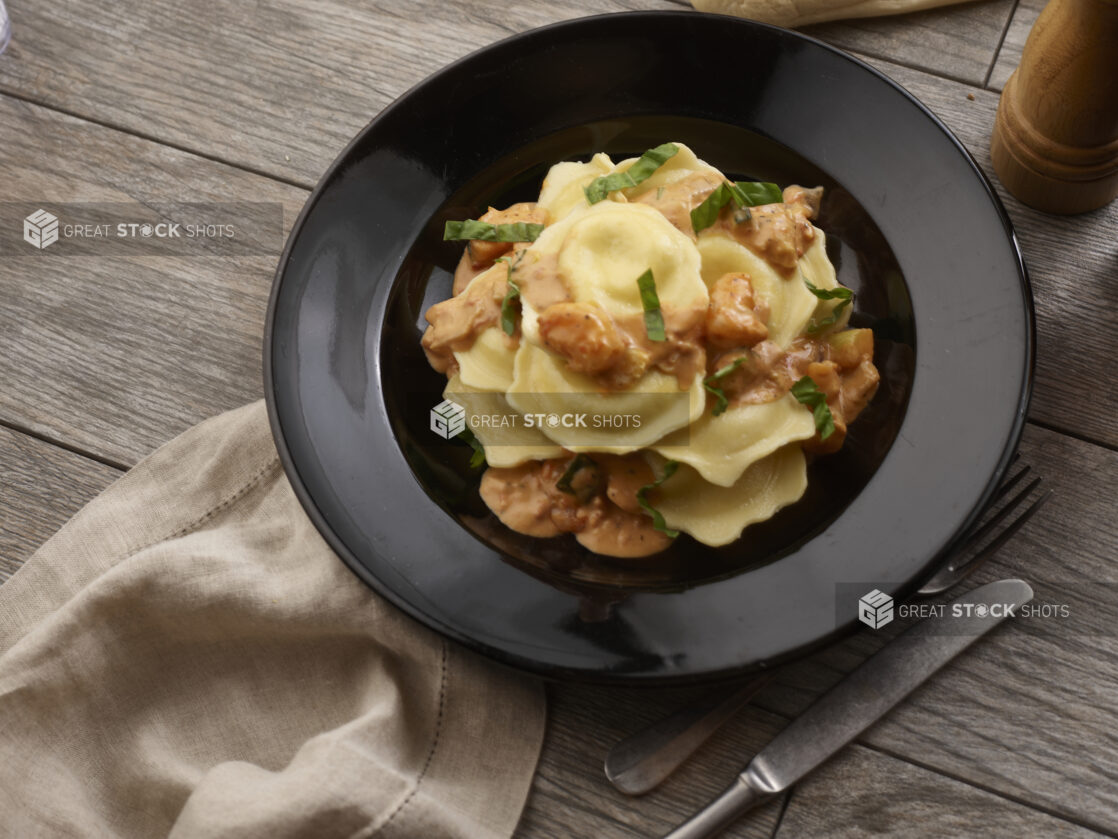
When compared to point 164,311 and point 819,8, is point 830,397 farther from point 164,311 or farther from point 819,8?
point 164,311

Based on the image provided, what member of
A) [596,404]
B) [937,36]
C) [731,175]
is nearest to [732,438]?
[596,404]

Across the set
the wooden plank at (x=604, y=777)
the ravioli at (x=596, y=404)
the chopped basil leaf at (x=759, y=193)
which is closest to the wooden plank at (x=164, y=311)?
the chopped basil leaf at (x=759, y=193)

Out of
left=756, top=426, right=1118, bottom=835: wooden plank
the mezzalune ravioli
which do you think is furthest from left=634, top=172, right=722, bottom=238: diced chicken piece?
left=756, top=426, right=1118, bottom=835: wooden plank

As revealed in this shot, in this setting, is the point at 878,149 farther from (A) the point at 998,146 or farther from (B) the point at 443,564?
(B) the point at 443,564

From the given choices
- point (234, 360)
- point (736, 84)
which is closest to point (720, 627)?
point (736, 84)

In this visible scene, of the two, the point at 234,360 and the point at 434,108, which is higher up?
the point at 434,108

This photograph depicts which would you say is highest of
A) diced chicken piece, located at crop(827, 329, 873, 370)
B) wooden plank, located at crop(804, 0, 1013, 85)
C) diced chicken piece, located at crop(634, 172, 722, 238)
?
wooden plank, located at crop(804, 0, 1013, 85)

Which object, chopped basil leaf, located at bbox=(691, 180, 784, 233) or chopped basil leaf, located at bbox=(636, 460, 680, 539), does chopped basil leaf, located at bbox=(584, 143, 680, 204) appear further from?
chopped basil leaf, located at bbox=(636, 460, 680, 539)
